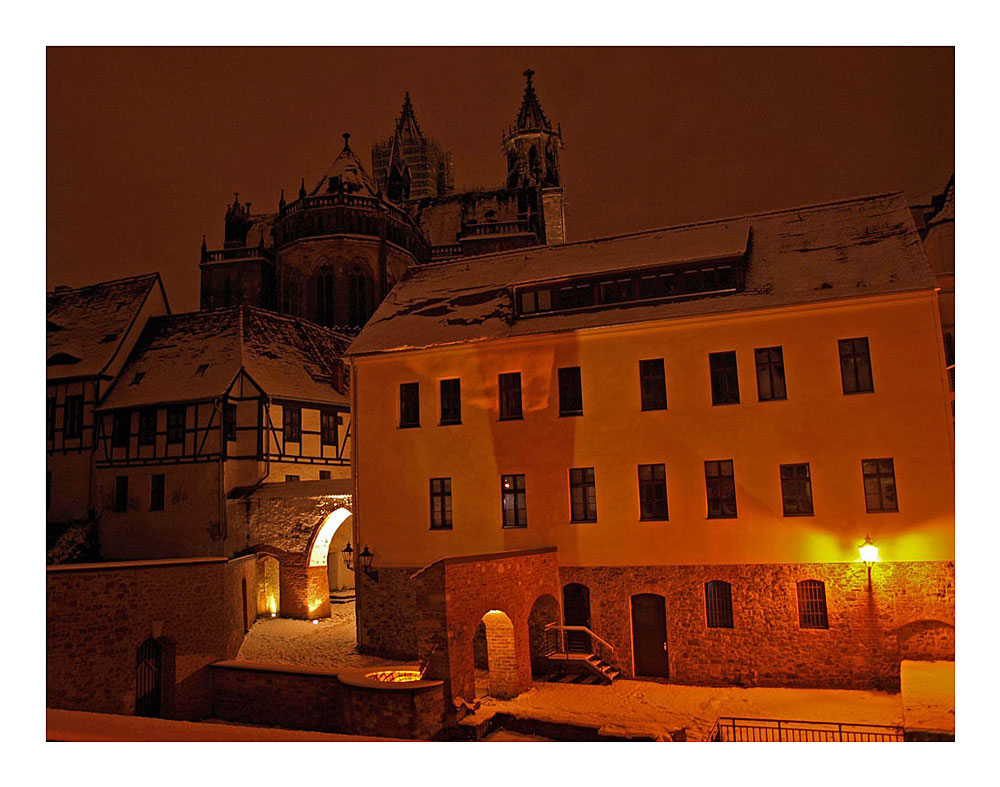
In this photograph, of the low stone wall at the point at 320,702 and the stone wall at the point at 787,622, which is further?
the stone wall at the point at 787,622

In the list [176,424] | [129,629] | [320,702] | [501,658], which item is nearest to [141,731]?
[320,702]

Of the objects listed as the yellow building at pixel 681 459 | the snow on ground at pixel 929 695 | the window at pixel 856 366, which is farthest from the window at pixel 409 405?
the snow on ground at pixel 929 695

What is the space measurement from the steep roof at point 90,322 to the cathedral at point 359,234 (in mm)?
4361

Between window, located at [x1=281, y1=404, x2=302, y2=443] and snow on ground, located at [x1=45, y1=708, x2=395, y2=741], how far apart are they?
11515 mm

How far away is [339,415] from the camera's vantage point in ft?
64.3

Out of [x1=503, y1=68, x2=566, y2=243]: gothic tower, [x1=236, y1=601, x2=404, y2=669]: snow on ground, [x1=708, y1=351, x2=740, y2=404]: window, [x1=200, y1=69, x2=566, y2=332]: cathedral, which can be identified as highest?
[x1=503, y1=68, x2=566, y2=243]: gothic tower

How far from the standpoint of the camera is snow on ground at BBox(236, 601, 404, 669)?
12758 millimetres

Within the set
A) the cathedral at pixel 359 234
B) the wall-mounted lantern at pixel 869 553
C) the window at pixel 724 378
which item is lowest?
the wall-mounted lantern at pixel 869 553

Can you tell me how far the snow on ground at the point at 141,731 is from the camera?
18.9 ft

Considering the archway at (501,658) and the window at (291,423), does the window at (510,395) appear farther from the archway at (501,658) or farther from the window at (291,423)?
the window at (291,423)

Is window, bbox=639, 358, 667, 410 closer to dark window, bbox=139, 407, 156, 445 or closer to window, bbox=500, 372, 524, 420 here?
window, bbox=500, 372, 524, 420

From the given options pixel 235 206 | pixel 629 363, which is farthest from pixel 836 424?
pixel 235 206

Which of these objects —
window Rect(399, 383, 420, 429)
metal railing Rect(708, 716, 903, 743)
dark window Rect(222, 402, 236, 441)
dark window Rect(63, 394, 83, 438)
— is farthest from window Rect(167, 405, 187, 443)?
metal railing Rect(708, 716, 903, 743)

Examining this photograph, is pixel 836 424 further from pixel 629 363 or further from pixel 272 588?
pixel 272 588
